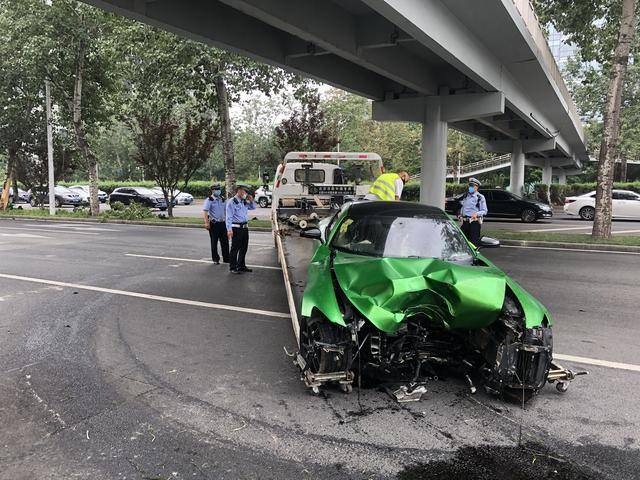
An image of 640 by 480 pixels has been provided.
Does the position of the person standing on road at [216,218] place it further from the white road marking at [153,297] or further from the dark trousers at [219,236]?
the white road marking at [153,297]

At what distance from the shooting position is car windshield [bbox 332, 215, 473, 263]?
16.4 feet

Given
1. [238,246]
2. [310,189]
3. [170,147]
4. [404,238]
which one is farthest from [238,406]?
[170,147]

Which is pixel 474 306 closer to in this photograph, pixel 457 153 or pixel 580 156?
pixel 457 153

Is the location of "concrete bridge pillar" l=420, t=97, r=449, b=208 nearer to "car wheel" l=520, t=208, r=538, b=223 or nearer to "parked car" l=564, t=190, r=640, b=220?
"car wheel" l=520, t=208, r=538, b=223

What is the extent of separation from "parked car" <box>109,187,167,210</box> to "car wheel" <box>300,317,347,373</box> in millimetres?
29543

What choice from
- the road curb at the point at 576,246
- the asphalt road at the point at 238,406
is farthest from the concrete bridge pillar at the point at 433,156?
the asphalt road at the point at 238,406

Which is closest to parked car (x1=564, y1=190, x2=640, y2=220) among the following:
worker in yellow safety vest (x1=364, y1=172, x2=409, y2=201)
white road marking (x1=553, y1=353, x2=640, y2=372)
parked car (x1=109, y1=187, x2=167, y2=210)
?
worker in yellow safety vest (x1=364, y1=172, x2=409, y2=201)

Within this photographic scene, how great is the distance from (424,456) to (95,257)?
424 inches

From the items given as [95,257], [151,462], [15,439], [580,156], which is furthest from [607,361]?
[580,156]

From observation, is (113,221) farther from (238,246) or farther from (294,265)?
(294,265)

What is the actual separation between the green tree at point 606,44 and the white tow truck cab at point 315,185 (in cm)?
698

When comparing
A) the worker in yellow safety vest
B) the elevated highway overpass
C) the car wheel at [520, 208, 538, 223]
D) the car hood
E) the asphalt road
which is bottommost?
the asphalt road

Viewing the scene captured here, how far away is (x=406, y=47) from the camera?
43.9 ft

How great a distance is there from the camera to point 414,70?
14.6 m
